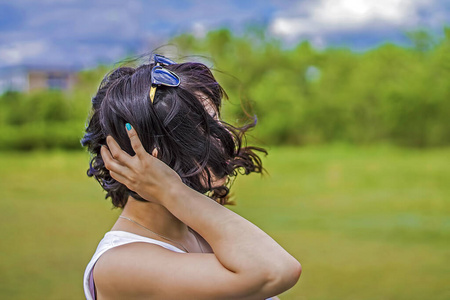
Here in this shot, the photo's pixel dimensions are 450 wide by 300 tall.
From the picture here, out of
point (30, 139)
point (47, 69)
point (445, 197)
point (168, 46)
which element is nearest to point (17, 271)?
point (168, 46)

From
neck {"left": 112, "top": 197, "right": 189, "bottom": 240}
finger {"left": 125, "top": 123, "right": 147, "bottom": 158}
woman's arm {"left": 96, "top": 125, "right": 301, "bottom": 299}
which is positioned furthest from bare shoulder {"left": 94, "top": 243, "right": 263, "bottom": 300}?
finger {"left": 125, "top": 123, "right": 147, "bottom": 158}

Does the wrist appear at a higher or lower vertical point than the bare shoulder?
higher

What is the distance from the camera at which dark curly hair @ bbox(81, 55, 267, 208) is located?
147cm

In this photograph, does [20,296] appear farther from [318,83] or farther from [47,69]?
[47,69]

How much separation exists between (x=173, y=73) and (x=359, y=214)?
31.9 feet

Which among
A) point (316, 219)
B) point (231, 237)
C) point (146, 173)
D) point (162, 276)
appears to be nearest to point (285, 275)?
point (231, 237)

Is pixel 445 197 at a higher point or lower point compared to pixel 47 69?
lower

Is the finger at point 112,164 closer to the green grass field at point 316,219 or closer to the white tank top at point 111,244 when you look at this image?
the white tank top at point 111,244

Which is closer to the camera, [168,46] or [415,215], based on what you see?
[168,46]

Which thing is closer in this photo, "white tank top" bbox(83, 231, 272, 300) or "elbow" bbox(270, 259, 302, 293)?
"elbow" bbox(270, 259, 302, 293)

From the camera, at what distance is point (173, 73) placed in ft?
4.92

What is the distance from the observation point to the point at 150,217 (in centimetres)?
163

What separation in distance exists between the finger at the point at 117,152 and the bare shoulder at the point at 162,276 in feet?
0.75

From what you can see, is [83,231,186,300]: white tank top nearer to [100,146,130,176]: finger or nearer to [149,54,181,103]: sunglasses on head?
[100,146,130,176]: finger
